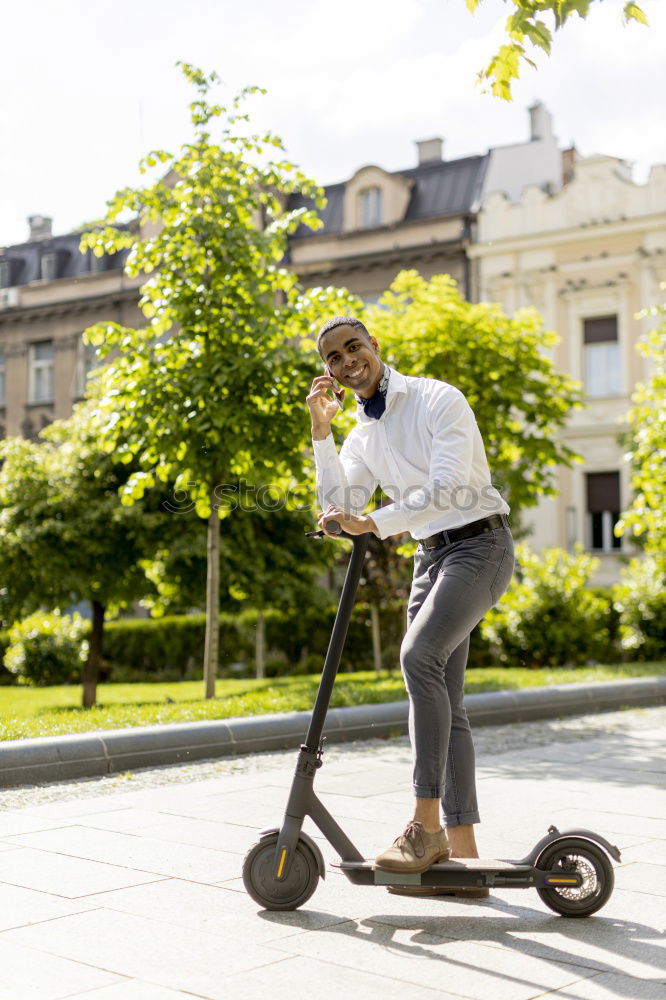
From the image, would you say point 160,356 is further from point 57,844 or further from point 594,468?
point 594,468

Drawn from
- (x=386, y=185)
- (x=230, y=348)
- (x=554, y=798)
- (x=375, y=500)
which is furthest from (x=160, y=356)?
(x=386, y=185)

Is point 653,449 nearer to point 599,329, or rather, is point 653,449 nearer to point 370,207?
point 599,329

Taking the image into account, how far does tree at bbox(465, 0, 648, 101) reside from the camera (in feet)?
16.2

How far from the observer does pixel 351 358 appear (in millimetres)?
3967

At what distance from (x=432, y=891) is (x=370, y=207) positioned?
1167 inches

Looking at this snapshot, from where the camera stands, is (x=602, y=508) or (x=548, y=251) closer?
(x=602, y=508)

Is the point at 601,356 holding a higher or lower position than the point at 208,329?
higher

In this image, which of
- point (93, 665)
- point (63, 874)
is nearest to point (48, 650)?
point (93, 665)

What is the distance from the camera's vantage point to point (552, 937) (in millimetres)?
3562

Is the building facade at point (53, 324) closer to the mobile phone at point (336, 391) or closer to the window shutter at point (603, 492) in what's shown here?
the window shutter at point (603, 492)

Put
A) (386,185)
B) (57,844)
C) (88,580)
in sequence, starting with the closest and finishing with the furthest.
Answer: (57,844)
(88,580)
(386,185)

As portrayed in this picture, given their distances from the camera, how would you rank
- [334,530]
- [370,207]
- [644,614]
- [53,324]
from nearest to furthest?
[334,530] < [644,614] < [370,207] < [53,324]

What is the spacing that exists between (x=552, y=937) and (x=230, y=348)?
8124 millimetres

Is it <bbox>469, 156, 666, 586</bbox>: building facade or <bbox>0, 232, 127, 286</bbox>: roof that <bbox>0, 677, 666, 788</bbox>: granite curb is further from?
<bbox>0, 232, 127, 286</bbox>: roof
